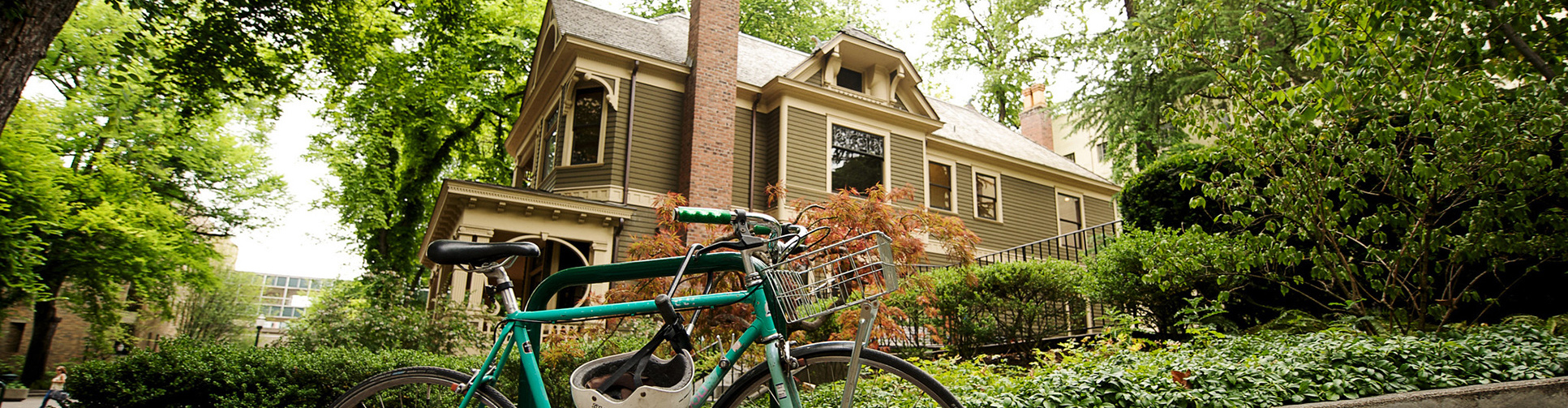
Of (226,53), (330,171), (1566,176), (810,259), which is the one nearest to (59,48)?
(330,171)

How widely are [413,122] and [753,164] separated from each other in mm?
10703

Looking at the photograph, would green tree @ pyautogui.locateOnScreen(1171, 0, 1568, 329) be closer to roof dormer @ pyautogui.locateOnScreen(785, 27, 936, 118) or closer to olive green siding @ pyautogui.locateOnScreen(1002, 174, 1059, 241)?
roof dormer @ pyautogui.locateOnScreen(785, 27, 936, 118)

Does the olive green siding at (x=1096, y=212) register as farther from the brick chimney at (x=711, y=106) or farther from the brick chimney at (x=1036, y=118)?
the brick chimney at (x=711, y=106)

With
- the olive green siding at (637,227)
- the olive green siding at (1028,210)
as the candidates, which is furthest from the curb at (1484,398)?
the olive green siding at (1028,210)

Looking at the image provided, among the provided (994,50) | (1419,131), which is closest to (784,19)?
(994,50)

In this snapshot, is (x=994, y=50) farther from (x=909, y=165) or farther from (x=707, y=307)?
(x=707, y=307)

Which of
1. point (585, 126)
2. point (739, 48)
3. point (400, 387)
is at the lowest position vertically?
point (400, 387)

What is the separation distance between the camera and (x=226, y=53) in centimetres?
856

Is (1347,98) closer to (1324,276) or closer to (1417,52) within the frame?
(1417,52)

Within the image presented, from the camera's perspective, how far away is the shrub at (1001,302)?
9.23 meters

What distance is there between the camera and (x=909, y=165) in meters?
16.1

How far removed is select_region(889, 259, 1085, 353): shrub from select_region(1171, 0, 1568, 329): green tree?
144 inches

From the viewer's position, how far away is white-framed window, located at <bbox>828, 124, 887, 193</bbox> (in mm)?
15312

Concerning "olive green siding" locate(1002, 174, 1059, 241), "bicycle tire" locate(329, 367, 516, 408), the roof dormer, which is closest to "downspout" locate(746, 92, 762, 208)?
the roof dormer
